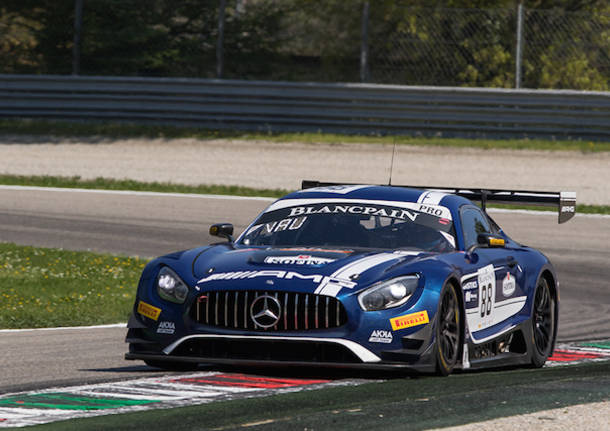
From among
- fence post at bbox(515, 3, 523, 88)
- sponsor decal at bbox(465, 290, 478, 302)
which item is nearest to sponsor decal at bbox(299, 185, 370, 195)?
sponsor decal at bbox(465, 290, 478, 302)

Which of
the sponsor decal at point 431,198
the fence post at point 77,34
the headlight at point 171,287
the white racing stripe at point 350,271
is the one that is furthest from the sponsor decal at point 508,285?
the fence post at point 77,34

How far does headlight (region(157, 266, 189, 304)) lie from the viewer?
777cm

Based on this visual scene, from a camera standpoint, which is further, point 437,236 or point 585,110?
point 585,110

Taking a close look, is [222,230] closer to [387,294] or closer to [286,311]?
[286,311]

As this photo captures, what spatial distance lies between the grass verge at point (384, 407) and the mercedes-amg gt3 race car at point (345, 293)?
0.36 m

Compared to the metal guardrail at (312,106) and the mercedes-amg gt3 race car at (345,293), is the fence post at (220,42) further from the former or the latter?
the mercedes-amg gt3 race car at (345,293)

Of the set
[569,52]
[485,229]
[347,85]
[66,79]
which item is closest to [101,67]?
[66,79]

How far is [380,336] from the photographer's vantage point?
7.40 m

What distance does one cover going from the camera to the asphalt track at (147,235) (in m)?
10.5

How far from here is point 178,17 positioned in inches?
1081

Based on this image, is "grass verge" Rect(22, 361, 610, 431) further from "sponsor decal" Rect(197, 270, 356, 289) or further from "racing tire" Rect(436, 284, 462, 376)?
"sponsor decal" Rect(197, 270, 356, 289)

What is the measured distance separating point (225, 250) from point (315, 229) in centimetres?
74

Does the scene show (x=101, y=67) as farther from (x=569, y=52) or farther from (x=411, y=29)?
(x=569, y=52)

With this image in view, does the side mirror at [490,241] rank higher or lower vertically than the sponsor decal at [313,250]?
higher
